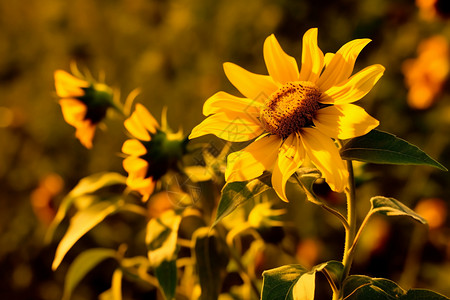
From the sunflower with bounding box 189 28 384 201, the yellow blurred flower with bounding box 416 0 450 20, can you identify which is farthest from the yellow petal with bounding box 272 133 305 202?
the yellow blurred flower with bounding box 416 0 450 20

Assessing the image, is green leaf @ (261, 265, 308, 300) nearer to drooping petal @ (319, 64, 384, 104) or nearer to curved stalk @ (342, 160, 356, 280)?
curved stalk @ (342, 160, 356, 280)

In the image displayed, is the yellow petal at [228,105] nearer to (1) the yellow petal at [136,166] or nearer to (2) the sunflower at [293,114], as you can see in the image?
(2) the sunflower at [293,114]

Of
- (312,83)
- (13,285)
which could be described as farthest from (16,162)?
(312,83)

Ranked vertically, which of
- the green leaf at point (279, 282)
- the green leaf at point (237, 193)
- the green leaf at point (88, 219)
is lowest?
the green leaf at point (88, 219)

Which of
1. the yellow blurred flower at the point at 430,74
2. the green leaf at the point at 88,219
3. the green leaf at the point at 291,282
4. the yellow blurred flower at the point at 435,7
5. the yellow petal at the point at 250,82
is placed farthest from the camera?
the yellow blurred flower at the point at 430,74


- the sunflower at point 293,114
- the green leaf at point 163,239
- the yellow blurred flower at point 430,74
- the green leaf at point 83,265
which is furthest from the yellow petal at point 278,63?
the yellow blurred flower at point 430,74
